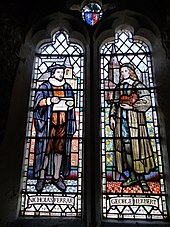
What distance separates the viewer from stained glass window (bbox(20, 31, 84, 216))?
3275mm

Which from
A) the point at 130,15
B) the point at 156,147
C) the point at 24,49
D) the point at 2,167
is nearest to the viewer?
the point at 2,167

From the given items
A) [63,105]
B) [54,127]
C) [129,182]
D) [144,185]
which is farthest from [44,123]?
[144,185]

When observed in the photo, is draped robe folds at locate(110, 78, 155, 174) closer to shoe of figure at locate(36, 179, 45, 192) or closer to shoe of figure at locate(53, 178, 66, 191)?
shoe of figure at locate(53, 178, 66, 191)

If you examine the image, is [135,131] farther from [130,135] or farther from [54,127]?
[54,127]

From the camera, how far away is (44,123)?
12.2ft

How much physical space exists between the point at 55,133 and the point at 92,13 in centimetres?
195

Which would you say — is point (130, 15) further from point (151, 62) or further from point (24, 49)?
point (24, 49)

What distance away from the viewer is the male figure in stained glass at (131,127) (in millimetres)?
3406

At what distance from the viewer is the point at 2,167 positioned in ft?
10.4

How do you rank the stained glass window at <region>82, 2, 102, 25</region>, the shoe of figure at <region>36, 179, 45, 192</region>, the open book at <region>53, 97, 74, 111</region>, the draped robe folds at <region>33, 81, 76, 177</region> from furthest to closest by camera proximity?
the stained glass window at <region>82, 2, 102, 25</region> < the open book at <region>53, 97, 74, 111</region> < the draped robe folds at <region>33, 81, 76, 177</region> < the shoe of figure at <region>36, 179, 45, 192</region>

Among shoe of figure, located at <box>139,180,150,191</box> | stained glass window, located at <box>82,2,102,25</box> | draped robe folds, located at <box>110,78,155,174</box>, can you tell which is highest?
stained glass window, located at <box>82,2,102,25</box>

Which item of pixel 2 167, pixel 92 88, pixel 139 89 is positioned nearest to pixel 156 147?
pixel 139 89

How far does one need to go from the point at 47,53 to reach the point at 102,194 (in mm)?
2135

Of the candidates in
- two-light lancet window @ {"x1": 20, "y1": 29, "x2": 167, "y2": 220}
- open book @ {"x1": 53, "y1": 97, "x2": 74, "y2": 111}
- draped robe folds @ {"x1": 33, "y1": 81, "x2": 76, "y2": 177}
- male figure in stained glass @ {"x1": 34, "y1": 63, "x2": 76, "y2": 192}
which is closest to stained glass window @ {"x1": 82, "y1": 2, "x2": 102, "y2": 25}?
two-light lancet window @ {"x1": 20, "y1": 29, "x2": 167, "y2": 220}
